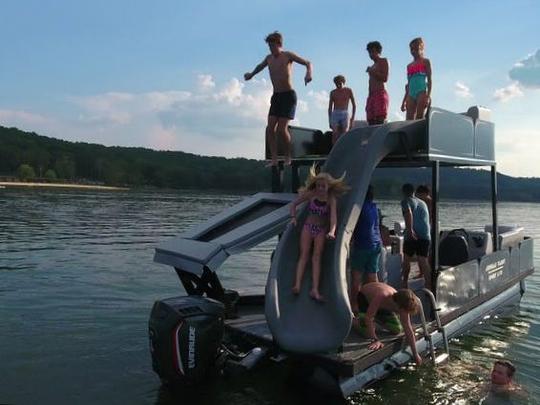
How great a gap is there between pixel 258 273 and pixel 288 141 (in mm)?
8880

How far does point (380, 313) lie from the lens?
6965 mm

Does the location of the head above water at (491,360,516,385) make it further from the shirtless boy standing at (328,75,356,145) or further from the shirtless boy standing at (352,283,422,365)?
the shirtless boy standing at (328,75,356,145)

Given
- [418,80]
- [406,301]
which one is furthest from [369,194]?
[418,80]

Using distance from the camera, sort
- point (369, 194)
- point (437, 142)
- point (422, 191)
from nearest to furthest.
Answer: point (369, 194) < point (437, 142) < point (422, 191)

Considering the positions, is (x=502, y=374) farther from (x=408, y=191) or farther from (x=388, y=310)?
(x=408, y=191)

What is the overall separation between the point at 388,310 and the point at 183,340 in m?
2.59

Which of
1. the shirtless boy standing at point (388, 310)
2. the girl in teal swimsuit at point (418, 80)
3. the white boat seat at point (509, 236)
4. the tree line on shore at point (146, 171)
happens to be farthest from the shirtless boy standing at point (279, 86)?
the tree line on shore at point (146, 171)

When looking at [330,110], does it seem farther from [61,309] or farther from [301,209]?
[61,309]

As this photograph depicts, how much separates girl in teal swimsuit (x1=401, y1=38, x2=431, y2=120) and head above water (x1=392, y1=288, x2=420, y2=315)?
336 cm

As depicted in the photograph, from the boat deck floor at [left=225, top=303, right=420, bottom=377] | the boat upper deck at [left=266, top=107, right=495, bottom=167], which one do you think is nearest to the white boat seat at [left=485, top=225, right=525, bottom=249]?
the boat upper deck at [left=266, top=107, right=495, bottom=167]

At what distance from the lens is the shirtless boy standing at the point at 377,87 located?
838cm

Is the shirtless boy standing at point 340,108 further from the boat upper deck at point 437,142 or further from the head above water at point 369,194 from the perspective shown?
the head above water at point 369,194

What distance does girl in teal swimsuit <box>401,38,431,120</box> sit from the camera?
27.7 feet

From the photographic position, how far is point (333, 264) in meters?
6.25
